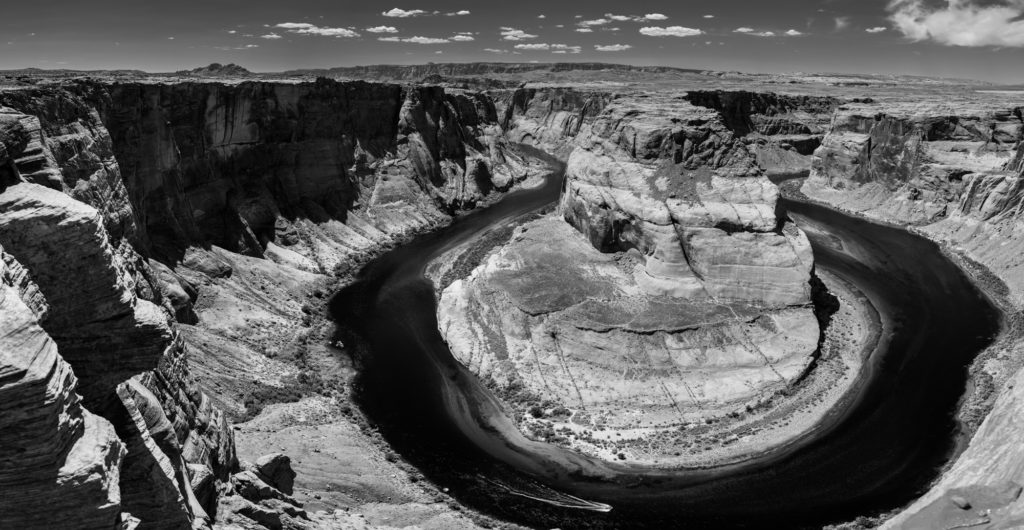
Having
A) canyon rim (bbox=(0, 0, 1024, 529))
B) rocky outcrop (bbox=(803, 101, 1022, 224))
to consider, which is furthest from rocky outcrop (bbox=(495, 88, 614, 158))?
canyon rim (bbox=(0, 0, 1024, 529))

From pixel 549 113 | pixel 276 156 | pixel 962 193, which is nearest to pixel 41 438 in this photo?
pixel 276 156

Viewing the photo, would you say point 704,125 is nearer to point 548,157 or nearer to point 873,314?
point 873,314

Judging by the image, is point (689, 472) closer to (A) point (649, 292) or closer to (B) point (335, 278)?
(A) point (649, 292)

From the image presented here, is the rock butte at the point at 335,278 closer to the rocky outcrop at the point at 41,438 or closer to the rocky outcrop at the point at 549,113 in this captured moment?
the rocky outcrop at the point at 41,438

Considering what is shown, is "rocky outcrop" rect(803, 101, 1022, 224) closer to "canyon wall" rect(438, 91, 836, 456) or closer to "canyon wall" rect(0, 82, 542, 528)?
"canyon wall" rect(438, 91, 836, 456)

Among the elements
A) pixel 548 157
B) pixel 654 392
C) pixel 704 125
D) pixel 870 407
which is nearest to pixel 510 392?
pixel 654 392

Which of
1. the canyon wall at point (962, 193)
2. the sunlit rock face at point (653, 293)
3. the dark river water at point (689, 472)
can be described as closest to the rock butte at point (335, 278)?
the sunlit rock face at point (653, 293)
